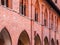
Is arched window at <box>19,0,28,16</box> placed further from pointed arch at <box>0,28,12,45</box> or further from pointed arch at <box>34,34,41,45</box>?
pointed arch at <box>34,34,41,45</box>

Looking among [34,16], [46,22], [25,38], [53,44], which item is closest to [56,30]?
[53,44]

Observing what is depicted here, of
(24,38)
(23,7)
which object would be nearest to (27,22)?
(23,7)

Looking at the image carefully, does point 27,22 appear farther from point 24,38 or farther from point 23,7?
point 24,38

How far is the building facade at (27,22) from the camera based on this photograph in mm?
16703

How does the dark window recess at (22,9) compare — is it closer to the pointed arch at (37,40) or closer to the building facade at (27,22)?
the building facade at (27,22)

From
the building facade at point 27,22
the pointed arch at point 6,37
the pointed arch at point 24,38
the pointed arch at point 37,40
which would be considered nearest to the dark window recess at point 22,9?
the building facade at point 27,22

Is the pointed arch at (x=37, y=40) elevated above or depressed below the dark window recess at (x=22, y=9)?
below

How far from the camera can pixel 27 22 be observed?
1956 cm

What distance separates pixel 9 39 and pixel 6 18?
142 cm

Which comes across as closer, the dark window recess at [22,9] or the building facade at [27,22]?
the building facade at [27,22]

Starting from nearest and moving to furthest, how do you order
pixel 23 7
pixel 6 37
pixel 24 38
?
1. pixel 6 37
2. pixel 23 7
3. pixel 24 38

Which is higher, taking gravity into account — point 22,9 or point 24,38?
point 22,9

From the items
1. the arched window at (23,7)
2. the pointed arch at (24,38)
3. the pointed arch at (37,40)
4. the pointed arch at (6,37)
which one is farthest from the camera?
the pointed arch at (37,40)

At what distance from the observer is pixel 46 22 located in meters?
26.2
